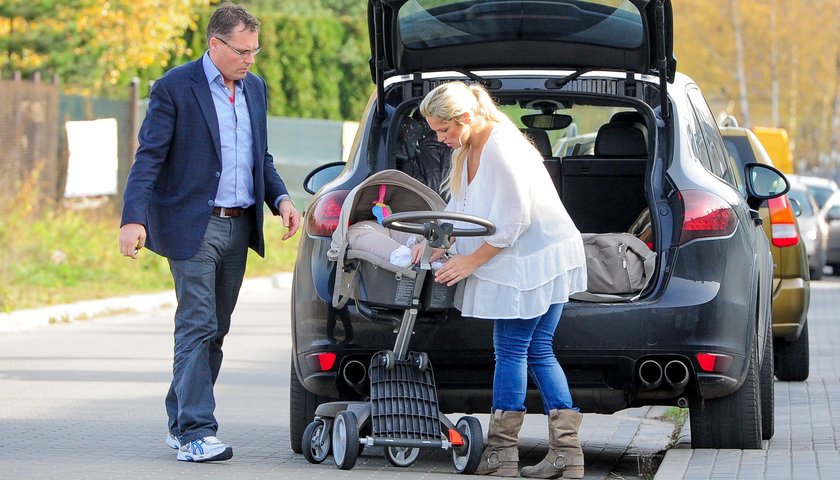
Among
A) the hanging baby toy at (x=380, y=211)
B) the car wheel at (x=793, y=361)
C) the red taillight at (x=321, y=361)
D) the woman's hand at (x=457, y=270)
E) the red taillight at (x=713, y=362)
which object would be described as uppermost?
the hanging baby toy at (x=380, y=211)

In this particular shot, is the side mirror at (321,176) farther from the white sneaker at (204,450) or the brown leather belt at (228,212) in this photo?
the white sneaker at (204,450)

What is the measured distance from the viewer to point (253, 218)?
23.6 ft

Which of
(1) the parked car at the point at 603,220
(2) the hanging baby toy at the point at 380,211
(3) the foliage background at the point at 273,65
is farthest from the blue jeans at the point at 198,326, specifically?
(3) the foliage background at the point at 273,65

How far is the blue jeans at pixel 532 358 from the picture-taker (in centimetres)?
646

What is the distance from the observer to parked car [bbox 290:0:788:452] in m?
6.57

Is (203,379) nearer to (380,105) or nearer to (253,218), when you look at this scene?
(253,218)

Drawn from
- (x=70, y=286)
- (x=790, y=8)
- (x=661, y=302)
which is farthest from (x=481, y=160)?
(x=790, y=8)

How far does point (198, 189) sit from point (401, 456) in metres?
1.36

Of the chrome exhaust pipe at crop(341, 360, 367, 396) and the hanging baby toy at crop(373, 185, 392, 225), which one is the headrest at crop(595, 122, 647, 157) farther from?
the chrome exhaust pipe at crop(341, 360, 367, 396)

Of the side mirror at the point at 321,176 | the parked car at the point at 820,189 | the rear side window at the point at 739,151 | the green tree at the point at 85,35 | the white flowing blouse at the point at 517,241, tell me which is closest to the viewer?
the white flowing blouse at the point at 517,241

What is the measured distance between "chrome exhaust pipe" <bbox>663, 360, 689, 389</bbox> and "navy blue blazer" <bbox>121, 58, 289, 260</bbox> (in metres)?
1.95

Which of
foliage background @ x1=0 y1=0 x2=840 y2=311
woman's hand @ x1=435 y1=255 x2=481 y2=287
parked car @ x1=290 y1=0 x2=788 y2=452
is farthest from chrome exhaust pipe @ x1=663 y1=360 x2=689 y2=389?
foliage background @ x1=0 y1=0 x2=840 y2=311

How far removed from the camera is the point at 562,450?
21.6 feet

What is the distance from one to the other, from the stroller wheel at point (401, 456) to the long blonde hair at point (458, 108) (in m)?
1.06
